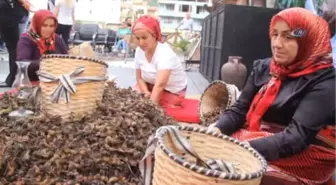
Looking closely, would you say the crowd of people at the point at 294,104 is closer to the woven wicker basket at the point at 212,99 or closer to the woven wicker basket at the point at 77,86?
the woven wicker basket at the point at 77,86

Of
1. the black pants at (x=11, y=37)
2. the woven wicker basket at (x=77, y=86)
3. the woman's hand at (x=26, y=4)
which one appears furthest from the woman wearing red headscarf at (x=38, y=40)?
the woven wicker basket at (x=77, y=86)

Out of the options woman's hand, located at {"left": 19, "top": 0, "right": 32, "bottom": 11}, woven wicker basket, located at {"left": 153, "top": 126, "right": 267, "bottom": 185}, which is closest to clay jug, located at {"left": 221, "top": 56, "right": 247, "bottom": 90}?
woman's hand, located at {"left": 19, "top": 0, "right": 32, "bottom": 11}

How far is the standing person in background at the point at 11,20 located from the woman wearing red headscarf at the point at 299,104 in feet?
10.8

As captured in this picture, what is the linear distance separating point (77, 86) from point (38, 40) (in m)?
1.60

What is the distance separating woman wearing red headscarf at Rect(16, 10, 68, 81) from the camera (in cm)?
318

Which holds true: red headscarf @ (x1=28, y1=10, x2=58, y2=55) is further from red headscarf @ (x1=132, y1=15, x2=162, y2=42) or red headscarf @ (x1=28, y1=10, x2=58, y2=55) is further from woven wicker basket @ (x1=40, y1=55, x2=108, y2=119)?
woven wicker basket @ (x1=40, y1=55, x2=108, y2=119)

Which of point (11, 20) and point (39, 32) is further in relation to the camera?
point (11, 20)

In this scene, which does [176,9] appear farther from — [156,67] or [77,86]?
[77,86]

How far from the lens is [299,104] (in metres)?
1.53

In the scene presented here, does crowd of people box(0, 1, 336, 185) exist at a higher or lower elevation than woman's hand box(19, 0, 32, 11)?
lower

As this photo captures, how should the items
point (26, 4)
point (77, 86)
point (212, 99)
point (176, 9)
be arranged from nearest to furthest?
point (77, 86) < point (212, 99) < point (26, 4) < point (176, 9)

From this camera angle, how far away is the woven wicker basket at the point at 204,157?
0.89 metres

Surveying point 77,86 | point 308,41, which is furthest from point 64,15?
point 308,41

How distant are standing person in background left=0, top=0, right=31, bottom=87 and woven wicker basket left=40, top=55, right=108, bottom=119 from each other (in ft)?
8.36
